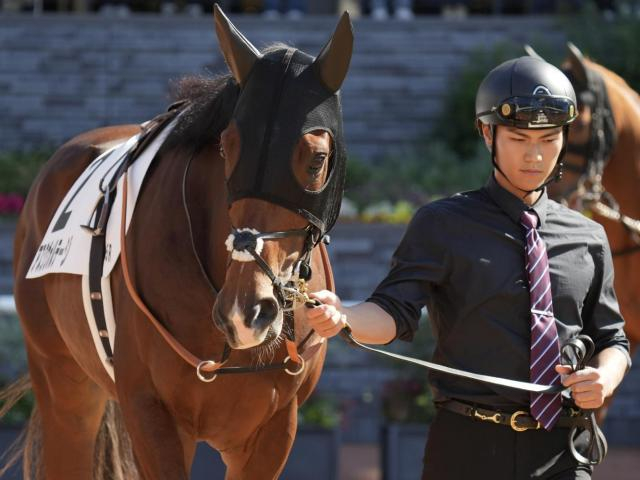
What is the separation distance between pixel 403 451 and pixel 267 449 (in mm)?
3426

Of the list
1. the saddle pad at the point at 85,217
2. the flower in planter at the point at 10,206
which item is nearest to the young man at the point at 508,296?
the saddle pad at the point at 85,217

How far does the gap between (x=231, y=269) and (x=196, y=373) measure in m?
0.76

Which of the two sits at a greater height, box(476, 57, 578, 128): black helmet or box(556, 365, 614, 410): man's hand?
box(476, 57, 578, 128): black helmet

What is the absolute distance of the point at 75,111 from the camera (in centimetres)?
1342

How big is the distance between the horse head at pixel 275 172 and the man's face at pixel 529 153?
445mm

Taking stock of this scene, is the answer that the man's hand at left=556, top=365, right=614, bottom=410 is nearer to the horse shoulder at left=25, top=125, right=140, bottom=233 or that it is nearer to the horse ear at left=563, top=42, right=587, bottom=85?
the horse shoulder at left=25, top=125, right=140, bottom=233

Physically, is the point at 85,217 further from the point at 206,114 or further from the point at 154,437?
the point at 154,437

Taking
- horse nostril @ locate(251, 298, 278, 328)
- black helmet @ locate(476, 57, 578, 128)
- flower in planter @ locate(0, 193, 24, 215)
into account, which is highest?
black helmet @ locate(476, 57, 578, 128)

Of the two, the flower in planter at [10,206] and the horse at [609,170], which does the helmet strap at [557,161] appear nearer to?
the horse at [609,170]

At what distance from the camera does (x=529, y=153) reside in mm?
3186

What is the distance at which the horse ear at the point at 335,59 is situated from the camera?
3.20 meters

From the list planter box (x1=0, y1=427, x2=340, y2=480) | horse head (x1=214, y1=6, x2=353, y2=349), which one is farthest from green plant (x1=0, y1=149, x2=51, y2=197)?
horse head (x1=214, y1=6, x2=353, y2=349)

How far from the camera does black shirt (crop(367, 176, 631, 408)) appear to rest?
319cm

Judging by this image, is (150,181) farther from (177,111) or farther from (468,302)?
(468,302)
